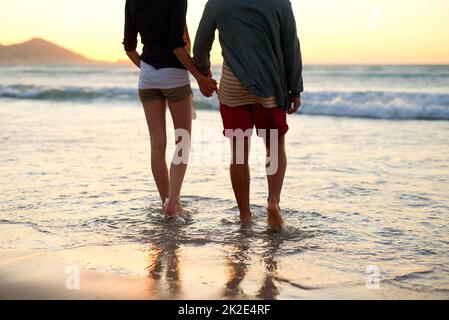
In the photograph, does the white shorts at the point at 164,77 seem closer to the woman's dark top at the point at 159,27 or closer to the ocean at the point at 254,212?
the woman's dark top at the point at 159,27

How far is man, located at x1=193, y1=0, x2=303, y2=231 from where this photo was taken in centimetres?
389

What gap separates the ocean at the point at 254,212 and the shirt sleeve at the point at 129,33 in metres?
1.19

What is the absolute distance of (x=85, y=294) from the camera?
2953mm

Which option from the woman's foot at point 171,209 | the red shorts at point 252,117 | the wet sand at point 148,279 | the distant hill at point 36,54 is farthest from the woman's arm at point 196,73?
the distant hill at point 36,54

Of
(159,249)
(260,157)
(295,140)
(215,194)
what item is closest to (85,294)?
(159,249)

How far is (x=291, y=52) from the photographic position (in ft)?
13.1

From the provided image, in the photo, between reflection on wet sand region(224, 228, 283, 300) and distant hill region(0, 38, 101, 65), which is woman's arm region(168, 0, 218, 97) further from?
distant hill region(0, 38, 101, 65)

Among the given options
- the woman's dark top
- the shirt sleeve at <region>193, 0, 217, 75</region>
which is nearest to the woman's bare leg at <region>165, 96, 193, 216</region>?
the woman's dark top

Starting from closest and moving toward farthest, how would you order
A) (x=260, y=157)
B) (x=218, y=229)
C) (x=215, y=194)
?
(x=218, y=229)
(x=215, y=194)
(x=260, y=157)

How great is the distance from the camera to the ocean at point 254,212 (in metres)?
3.22

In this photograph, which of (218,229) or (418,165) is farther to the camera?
(418,165)

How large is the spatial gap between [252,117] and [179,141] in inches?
25.3

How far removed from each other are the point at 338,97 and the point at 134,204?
36.7 feet
